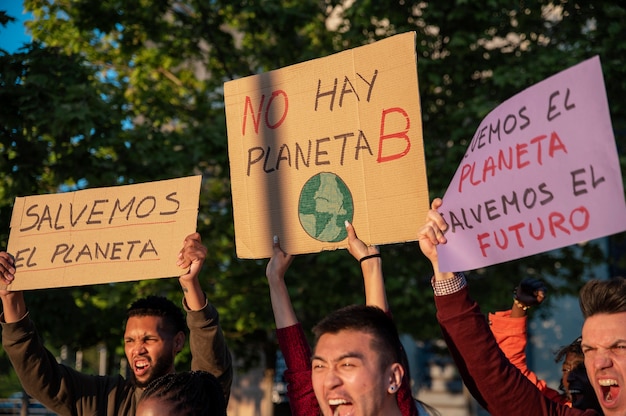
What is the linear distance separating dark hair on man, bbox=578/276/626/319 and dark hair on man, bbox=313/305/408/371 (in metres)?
0.66

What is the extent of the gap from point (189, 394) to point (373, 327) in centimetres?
66

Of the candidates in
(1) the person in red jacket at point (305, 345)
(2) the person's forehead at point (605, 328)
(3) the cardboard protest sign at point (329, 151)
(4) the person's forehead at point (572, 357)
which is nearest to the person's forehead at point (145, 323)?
(3) the cardboard protest sign at point (329, 151)

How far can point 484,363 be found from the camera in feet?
8.93

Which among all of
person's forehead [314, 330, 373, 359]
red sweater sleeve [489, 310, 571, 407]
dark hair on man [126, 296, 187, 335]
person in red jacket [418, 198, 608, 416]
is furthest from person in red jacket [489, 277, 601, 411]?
dark hair on man [126, 296, 187, 335]

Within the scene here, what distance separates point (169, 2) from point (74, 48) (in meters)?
2.06

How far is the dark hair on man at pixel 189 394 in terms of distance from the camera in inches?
110

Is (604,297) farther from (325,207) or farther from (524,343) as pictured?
(325,207)

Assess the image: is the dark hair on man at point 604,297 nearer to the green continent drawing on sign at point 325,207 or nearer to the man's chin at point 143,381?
the green continent drawing on sign at point 325,207

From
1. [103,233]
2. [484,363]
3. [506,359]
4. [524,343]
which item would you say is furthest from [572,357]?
[103,233]

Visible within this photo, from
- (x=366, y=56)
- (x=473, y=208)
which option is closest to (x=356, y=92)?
(x=366, y=56)

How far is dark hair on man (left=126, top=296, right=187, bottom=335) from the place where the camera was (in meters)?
4.13

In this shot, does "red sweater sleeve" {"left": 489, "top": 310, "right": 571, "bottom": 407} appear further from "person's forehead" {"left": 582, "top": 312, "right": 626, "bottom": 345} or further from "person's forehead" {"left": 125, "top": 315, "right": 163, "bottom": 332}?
"person's forehead" {"left": 125, "top": 315, "right": 163, "bottom": 332}

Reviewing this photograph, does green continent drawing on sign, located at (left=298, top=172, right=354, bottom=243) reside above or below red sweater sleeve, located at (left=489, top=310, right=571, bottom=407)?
above

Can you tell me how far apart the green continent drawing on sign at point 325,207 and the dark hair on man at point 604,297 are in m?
1.03
